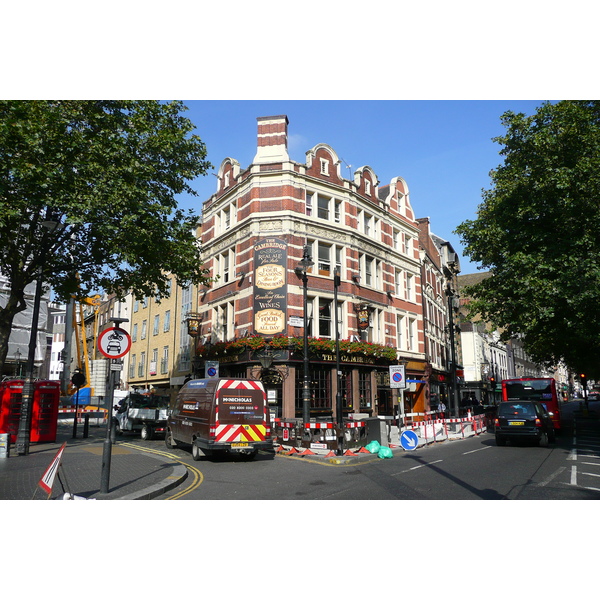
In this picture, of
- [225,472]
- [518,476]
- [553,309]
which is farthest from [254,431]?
[553,309]

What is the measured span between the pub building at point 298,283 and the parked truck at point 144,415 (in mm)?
3484

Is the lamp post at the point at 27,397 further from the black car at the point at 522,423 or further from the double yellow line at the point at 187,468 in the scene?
the black car at the point at 522,423

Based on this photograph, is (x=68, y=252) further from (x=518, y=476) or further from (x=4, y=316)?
(x=518, y=476)

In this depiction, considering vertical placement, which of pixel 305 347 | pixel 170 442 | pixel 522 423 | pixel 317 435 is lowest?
pixel 170 442

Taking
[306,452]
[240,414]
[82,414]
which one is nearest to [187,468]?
[240,414]

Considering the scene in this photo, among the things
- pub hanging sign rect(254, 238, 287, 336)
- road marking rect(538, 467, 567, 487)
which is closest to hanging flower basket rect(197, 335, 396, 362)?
pub hanging sign rect(254, 238, 287, 336)

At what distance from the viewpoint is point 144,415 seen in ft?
68.1

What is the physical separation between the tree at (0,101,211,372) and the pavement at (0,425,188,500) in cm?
450

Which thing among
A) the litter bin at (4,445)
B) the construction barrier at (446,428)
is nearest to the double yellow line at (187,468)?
the litter bin at (4,445)

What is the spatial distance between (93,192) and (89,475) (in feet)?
28.4

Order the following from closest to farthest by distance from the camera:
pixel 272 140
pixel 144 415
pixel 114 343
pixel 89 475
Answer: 1. pixel 114 343
2. pixel 89 475
3. pixel 144 415
4. pixel 272 140

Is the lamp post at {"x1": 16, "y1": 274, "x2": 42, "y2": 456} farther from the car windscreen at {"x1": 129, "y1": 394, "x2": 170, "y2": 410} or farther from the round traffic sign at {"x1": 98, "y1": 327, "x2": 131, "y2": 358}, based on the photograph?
the car windscreen at {"x1": 129, "y1": 394, "x2": 170, "y2": 410}

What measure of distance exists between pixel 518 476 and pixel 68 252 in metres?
17.4

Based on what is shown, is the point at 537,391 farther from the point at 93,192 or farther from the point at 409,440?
the point at 93,192
